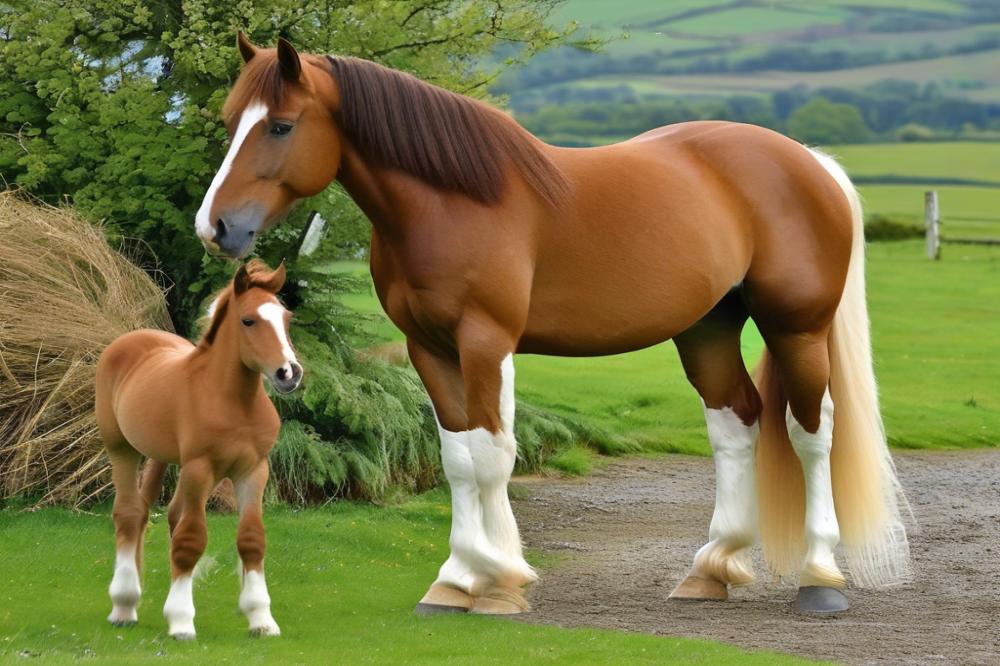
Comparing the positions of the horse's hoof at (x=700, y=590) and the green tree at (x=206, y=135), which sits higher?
the green tree at (x=206, y=135)

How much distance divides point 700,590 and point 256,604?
7.05 feet

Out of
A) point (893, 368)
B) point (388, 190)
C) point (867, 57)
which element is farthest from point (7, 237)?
point (867, 57)

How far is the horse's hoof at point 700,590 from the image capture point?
637 cm

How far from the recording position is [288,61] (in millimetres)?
5031

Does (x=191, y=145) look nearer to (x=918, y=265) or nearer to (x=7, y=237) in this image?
(x=7, y=237)

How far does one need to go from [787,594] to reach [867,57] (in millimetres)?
74149

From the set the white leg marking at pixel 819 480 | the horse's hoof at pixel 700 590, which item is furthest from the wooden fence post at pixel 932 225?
the horse's hoof at pixel 700 590

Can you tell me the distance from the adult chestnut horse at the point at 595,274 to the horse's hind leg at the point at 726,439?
0.01 m

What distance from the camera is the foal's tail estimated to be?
21.1ft

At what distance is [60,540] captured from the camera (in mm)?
7258

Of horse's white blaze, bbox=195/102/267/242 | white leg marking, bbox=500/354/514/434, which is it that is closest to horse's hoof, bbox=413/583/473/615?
white leg marking, bbox=500/354/514/434

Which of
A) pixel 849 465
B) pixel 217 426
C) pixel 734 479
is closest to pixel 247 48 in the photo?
pixel 217 426

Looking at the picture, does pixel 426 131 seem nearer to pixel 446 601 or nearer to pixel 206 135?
pixel 446 601

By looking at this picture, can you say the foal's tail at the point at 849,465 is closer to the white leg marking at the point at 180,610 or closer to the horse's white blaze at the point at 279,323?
the horse's white blaze at the point at 279,323
